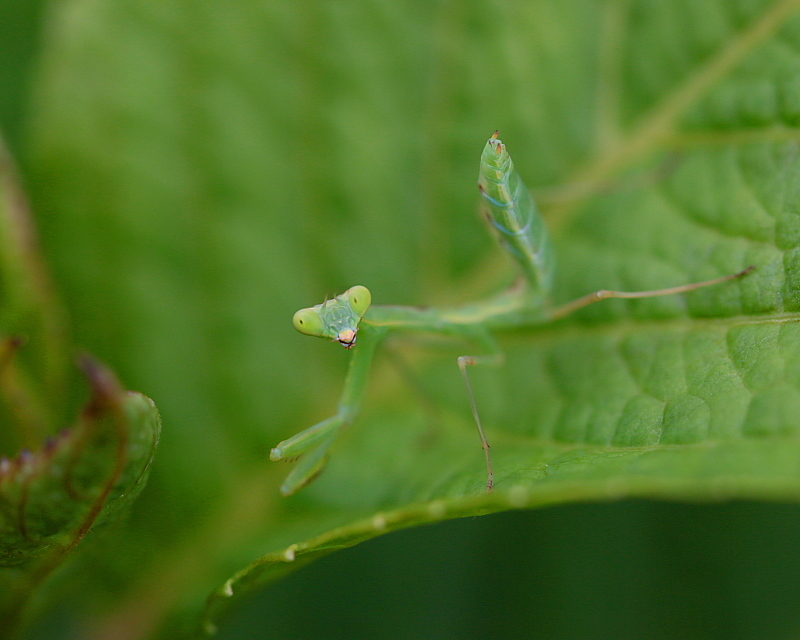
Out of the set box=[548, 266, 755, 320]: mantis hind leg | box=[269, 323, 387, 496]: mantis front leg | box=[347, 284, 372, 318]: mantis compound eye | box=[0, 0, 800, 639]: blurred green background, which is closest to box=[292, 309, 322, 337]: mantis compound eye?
box=[347, 284, 372, 318]: mantis compound eye

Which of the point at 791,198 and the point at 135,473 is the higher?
the point at 135,473

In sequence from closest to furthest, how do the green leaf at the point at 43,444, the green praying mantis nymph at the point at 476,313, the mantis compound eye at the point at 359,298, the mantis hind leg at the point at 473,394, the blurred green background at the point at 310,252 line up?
the green leaf at the point at 43,444, the mantis hind leg at the point at 473,394, the green praying mantis nymph at the point at 476,313, the mantis compound eye at the point at 359,298, the blurred green background at the point at 310,252

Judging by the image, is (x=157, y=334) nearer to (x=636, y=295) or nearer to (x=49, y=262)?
(x=49, y=262)

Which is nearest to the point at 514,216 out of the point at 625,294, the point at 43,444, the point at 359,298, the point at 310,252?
the point at 625,294

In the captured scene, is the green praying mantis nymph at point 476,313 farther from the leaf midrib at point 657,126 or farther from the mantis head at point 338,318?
the leaf midrib at point 657,126

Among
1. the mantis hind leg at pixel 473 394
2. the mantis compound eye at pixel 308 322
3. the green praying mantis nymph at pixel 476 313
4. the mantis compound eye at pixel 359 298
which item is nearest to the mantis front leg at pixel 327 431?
the green praying mantis nymph at pixel 476 313

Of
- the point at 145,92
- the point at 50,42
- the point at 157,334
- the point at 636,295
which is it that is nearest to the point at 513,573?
the point at 636,295
